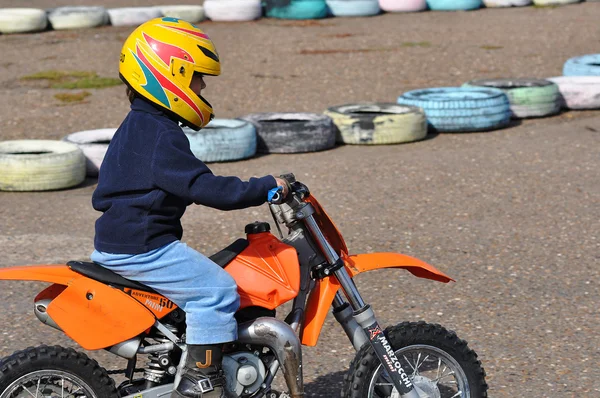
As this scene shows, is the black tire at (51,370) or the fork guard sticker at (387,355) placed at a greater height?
the black tire at (51,370)

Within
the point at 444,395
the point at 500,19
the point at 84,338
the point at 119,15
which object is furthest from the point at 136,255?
the point at 500,19

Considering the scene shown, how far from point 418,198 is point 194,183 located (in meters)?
4.51

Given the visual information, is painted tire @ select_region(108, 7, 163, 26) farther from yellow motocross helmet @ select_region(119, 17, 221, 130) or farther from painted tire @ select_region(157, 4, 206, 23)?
yellow motocross helmet @ select_region(119, 17, 221, 130)

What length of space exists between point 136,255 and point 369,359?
937 mm

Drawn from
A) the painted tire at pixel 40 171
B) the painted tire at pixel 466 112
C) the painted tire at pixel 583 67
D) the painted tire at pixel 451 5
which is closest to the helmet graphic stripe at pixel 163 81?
the painted tire at pixel 40 171

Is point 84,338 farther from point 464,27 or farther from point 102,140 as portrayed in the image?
point 464,27

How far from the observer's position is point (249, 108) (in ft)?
37.3

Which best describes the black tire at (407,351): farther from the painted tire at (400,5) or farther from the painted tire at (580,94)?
the painted tire at (400,5)

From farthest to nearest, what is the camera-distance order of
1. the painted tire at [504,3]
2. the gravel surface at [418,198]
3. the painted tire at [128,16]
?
the painted tire at [504,3] → the painted tire at [128,16] → the gravel surface at [418,198]

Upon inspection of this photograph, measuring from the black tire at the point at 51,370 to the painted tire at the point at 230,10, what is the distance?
47.5ft

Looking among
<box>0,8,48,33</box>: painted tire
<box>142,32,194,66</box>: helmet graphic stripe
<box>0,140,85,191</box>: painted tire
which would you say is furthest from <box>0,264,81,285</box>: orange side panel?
<box>0,8,48,33</box>: painted tire

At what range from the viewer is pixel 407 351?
3789 mm

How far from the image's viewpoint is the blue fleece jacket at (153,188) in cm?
344

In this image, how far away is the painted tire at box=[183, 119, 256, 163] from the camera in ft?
29.0
